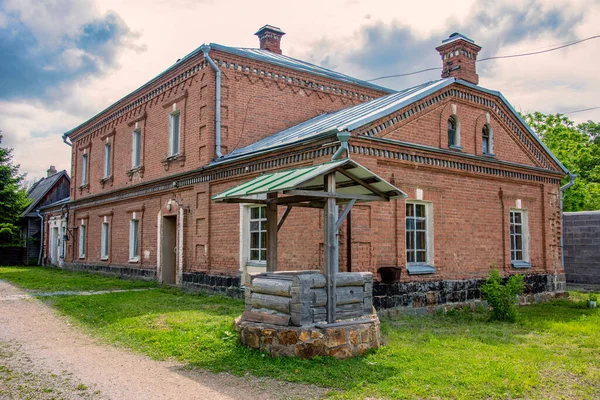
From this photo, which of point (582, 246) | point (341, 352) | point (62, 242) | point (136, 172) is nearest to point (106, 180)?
point (136, 172)

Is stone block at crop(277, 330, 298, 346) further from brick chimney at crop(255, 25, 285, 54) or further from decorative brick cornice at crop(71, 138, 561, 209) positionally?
brick chimney at crop(255, 25, 285, 54)

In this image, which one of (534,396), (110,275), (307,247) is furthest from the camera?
(110,275)

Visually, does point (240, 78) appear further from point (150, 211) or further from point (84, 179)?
point (84, 179)

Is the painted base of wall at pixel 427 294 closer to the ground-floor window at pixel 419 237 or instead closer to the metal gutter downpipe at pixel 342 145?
the ground-floor window at pixel 419 237

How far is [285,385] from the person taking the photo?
5832mm

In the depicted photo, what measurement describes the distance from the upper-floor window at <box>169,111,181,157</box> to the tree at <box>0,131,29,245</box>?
1526 centimetres

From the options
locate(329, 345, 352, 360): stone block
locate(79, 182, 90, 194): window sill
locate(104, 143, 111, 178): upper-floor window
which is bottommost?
locate(329, 345, 352, 360): stone block

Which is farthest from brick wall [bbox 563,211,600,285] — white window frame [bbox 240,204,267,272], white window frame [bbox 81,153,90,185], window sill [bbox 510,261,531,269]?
white window frame [bbox 81,153,90,185]

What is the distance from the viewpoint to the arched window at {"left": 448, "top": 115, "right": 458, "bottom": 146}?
12.4 meters

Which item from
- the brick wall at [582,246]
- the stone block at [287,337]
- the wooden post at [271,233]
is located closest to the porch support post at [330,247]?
the stone block at [287,337]

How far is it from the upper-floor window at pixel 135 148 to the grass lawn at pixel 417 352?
25.3 ft

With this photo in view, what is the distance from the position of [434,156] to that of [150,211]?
373 inches

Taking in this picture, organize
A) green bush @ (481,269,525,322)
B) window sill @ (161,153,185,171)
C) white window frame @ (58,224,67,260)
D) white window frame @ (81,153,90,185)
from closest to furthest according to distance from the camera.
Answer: green bush @ (481,269,525,322), window sill @ (161,153,185,171), white window frame @ (81,153,90,185), white window frame @ (58,224,67,260)

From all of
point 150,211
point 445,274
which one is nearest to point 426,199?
point 445,274
